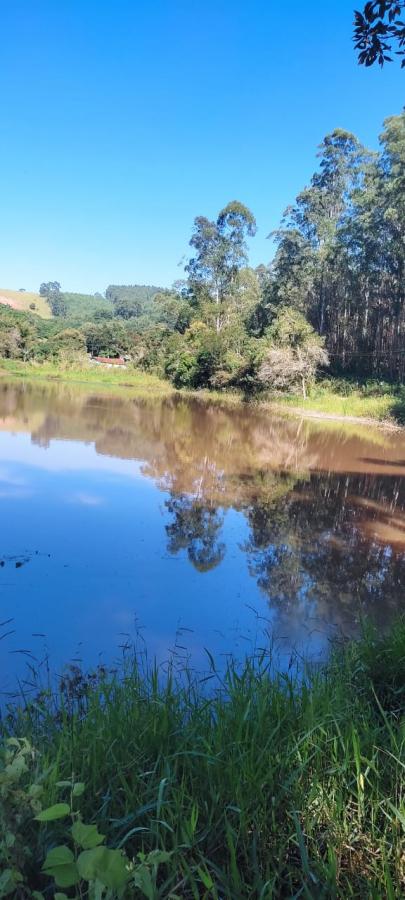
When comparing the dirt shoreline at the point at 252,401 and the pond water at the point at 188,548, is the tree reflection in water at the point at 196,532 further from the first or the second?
the dirt shoreline at the point at 252,401

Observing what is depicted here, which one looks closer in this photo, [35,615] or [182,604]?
[35,615]

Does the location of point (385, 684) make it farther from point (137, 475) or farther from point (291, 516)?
point (137, 475)

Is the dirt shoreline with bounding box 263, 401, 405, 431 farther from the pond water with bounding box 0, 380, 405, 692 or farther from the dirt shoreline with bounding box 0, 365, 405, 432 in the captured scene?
the pond water with bounding box 0, 380, 405, 692

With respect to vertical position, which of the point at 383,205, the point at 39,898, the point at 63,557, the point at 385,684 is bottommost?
the point at 63,557

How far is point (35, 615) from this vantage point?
4.00 meters

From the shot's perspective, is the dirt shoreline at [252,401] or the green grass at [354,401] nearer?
the dirt shoreline at [252,401]

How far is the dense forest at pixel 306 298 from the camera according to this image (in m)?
25.0

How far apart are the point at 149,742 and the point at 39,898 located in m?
0.88

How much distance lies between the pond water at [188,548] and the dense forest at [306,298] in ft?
47.9

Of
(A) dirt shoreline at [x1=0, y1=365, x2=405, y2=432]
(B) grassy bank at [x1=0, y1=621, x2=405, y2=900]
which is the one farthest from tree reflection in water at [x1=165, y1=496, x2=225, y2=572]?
(A) dirt shoreline at [x1=0, y1=365, x2=405, y2=432]

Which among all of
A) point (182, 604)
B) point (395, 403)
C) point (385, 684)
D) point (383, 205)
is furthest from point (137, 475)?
point (383, 205)

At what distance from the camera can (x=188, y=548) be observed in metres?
5.88

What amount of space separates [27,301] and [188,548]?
111 metres

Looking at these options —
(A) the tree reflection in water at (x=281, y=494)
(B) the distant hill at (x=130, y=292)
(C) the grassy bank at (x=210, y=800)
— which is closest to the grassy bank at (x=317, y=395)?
(A) the tree reflection in water at (x=281, y=494)
